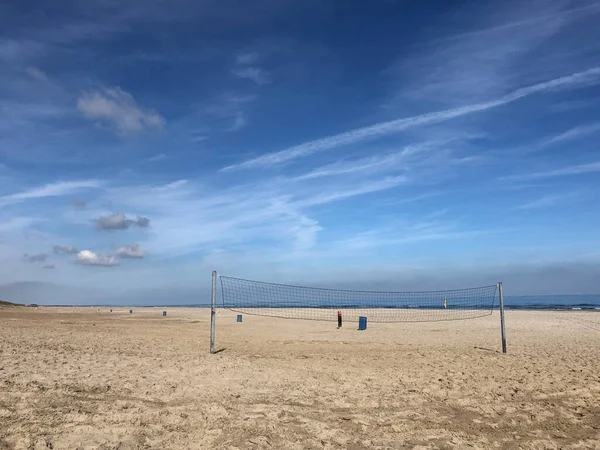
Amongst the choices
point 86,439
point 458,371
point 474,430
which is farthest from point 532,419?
point 86,439

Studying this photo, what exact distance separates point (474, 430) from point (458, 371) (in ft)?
11.4

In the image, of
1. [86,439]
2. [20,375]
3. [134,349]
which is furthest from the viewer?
[134,349]

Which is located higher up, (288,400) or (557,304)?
(288,400)

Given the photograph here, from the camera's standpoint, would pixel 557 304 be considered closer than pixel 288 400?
No

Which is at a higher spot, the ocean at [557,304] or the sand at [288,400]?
the sand at [288,400]

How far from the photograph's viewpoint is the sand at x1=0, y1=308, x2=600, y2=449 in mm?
4781

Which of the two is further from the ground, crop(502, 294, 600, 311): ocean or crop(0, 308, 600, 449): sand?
crop(0, 308, 600, 449): sand

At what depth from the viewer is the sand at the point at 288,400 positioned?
4.78 meters

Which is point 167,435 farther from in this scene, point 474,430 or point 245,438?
point 474,430

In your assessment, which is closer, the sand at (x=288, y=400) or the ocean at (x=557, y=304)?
the sand at (x=288, y=400)

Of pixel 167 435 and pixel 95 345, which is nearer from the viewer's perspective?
pixel 167 435

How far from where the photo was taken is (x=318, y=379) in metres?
7.62

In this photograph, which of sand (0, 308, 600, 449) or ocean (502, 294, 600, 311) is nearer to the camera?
sand (0, 308, 600, 449)

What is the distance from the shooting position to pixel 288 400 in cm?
623
